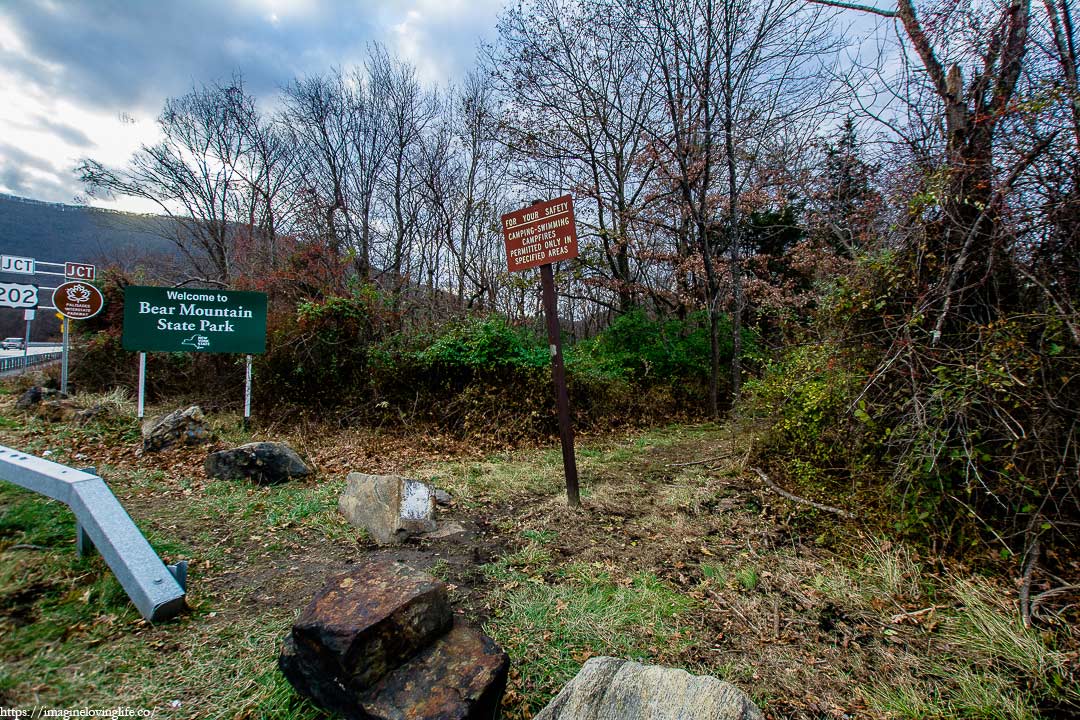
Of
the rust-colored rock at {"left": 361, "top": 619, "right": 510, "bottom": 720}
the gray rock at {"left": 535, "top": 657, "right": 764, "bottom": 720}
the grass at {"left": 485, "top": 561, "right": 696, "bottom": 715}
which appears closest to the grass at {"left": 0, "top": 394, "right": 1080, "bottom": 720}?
the grass at {"left": 485, "top": 561, "right": 696, "bottom": 715}

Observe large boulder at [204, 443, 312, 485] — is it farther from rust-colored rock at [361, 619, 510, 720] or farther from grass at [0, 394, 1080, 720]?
rust-colored rock at [361, 619, 510, 720]

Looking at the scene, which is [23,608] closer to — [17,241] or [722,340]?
[722,340]

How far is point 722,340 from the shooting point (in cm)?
1119

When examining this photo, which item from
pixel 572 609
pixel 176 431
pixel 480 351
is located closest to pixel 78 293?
pixel 176 431

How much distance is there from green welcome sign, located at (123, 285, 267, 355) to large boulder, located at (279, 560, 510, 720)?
6217 mm

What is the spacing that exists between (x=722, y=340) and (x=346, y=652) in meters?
10.8

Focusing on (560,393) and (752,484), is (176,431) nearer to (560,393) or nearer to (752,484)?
(560,393)

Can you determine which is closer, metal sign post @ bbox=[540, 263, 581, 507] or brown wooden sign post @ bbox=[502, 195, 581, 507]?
brown wooden sign post @ bbox=[502, 195, 581, 507]

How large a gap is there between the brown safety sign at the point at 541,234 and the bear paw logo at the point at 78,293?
27.4 feet

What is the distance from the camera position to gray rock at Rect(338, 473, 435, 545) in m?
3.78

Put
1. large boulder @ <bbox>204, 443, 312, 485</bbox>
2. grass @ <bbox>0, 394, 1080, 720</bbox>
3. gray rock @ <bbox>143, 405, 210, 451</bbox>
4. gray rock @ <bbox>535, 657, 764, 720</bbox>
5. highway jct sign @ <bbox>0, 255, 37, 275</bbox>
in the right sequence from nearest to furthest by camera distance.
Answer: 1. gray rock @ <bbox>535, 657, 764, 720</bbox>
2. grass @ <bbox>0, 394, 1080, 720</bbox>
3. large boulder @ <bbox>204, 443, 312, 485</bbox>
4. gray rock @ <bbox>143, 405, 210, 451</bbox>
5. highway jct sign @ <bbox>0, 255, 37, 275</bbox>

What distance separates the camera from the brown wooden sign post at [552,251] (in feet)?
14.1

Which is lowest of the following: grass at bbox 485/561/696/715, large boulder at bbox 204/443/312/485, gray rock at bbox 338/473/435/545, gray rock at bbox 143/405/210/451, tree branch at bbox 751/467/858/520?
grass at bbox 485/561/696/715

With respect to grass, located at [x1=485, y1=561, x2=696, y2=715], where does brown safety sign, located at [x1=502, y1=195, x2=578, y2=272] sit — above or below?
above
